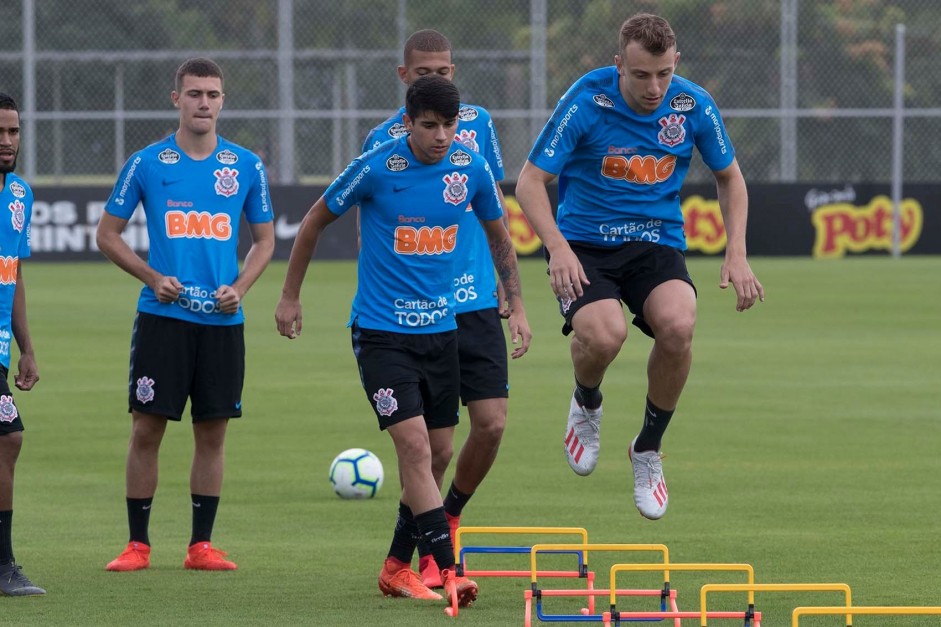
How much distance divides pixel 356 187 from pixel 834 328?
13224 millimetres

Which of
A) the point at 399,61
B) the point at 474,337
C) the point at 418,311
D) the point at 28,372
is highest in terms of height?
the point at 399,61

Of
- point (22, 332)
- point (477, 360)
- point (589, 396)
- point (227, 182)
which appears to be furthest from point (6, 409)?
point (589, 396)

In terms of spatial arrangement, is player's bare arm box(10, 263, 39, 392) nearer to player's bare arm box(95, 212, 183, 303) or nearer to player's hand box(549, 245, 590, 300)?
player's bare arm box(95, 212, 183, 303)

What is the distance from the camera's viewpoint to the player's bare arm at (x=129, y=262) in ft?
25.8

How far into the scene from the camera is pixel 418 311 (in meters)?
7.36

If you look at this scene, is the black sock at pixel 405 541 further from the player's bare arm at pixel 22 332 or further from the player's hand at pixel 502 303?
the player's bare arm at pixel 22 332

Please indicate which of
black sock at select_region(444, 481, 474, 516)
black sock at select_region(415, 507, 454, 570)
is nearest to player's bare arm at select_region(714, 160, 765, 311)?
black sock at select_region(415, 507, 454, 570)

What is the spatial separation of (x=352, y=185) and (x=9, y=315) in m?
1.64

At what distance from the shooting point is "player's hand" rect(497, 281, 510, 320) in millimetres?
7891

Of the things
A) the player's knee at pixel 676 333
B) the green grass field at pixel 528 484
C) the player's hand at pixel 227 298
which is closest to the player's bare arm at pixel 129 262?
the player's hand at pixel 227 298

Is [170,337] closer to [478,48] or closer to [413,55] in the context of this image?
[413,55]

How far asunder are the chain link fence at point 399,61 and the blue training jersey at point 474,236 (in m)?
20.0

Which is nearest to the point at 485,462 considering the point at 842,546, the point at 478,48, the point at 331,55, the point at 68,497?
the point at 842,546

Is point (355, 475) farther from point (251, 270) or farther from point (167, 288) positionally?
point (167, 288)
